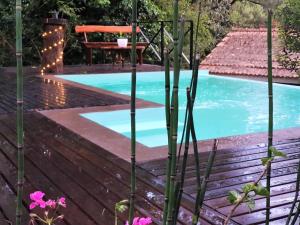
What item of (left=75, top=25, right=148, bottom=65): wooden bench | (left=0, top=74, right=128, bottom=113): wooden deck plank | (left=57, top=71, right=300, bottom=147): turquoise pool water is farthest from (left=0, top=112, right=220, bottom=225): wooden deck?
(left=75, top=25, right=148, bottom=65): wooden bench

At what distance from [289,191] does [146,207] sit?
73cm

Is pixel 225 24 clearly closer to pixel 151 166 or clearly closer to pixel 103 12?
pixel 103 12

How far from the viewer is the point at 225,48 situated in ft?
40.9

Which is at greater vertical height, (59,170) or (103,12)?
(103,12)

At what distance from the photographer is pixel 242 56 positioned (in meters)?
11.8

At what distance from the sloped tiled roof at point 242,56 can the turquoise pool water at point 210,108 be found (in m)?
1.96

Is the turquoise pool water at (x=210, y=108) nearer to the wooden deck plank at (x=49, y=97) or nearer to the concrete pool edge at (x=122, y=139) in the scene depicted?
the concrete pool edge at (x=122, y=139)

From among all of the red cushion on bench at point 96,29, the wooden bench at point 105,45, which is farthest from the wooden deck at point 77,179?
the red cushion on bench at point 96,29

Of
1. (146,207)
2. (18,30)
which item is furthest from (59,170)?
(18,30)

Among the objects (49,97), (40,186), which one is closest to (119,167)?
(40,186)

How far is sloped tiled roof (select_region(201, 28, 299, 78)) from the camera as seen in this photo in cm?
1083

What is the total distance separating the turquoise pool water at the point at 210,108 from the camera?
178 inches

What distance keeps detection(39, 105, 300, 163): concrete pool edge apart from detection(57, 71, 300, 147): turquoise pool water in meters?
0.33

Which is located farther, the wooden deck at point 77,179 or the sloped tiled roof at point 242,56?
the sloped tiled roof at point 242,56
